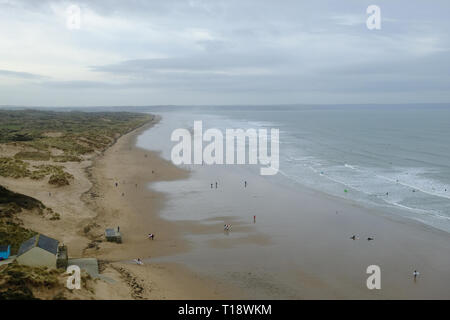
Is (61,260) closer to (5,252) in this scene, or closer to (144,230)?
(5,252)

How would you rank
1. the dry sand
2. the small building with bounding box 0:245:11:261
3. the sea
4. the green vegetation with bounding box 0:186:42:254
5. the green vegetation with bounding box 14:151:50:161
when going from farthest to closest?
the green vegetation with bounding box 14:151:50:161
the sea
the green vegetation with bounding box 0:186:42:254
the small building with bounding box 0:245:11:261
the dry sand

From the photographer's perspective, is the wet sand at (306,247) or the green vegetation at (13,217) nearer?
the wet sand at (306,247)

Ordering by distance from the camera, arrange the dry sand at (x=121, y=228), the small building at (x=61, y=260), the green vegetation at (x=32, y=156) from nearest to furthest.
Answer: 1. the small building at (x=61, y=260)
2. the dry sand at (x=121, y=228)
3. the green vegetation at (x=32, y=156)

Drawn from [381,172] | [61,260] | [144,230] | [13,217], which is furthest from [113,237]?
[381,172]

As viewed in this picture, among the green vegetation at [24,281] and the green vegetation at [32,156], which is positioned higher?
the green vegetation at [32,156]

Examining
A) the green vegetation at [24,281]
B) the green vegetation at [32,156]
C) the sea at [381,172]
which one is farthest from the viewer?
the green vegetation at [32,156]

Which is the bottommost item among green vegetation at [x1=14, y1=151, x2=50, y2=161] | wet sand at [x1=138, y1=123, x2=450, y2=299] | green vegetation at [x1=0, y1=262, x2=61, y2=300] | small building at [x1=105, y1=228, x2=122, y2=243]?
wet sand at [x1=138, y1=123, x2=450, y2=299]

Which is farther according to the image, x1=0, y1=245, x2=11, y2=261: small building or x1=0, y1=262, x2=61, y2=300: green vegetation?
x1=0, y1=245, x2=11, y2=261: small building

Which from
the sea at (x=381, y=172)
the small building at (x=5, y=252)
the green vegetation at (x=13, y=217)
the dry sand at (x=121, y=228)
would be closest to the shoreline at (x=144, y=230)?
the dry sand at (x=121, y=228)

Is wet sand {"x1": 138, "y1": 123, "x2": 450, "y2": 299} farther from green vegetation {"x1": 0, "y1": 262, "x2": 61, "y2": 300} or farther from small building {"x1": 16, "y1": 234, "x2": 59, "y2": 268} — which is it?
green vegetation {"x1": 0, "y1": 262, "x2": 61, "y2": 300}

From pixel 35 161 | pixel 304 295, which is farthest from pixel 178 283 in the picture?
pixel 35 161

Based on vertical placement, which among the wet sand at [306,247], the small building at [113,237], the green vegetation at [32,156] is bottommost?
the wet sand at [306,247]

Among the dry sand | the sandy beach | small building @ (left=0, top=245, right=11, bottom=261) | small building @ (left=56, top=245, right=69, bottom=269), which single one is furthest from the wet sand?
small building @ (left=0, top=245, right=11, bottom=261)

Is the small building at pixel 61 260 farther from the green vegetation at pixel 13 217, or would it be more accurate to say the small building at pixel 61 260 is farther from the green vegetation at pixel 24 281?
the green vegetation at pixel 13 217
